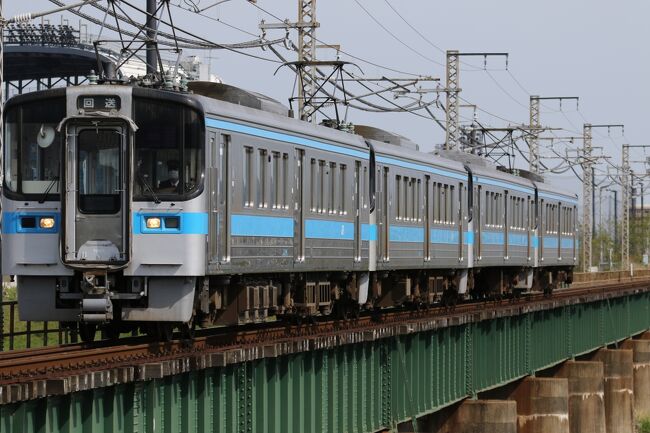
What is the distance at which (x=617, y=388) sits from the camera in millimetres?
51875

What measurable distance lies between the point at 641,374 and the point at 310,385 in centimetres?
4064

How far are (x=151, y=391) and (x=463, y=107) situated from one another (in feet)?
178

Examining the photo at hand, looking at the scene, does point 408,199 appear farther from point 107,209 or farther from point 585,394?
point 585,394

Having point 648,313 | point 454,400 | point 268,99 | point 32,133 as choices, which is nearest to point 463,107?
point 648,313

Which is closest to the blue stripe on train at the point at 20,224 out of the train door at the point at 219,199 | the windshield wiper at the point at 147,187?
the windshield wiper at the point at 147,187

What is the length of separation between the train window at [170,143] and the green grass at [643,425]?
39.6 metres

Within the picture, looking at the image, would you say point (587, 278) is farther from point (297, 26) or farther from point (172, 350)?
point (172, 350)

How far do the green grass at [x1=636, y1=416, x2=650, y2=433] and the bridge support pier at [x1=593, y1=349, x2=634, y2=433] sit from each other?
3641 millimetres

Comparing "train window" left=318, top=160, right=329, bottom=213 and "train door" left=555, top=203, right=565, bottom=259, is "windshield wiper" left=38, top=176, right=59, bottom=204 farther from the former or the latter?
Answer: "train door" left=555, top=203, right=565, bottom=259

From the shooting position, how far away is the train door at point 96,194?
18328 mm

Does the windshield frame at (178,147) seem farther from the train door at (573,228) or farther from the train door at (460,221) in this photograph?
the train door at (573,228)

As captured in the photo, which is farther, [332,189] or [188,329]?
[332,189]

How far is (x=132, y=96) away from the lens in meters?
18.7

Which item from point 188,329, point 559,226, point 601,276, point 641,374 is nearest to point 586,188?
point 601,276
